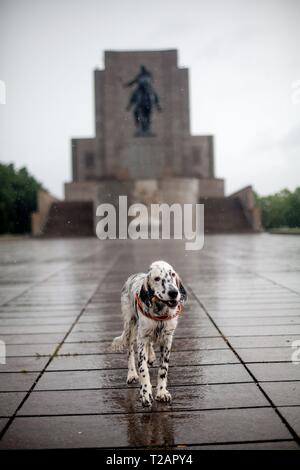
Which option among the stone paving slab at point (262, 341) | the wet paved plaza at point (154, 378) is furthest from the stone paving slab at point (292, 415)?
the stone paving slab at point (262, 341)

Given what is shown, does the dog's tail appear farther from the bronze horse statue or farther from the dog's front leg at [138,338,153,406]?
the bronze horse statue

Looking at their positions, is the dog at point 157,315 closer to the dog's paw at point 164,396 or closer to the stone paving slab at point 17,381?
the dog's paw at point 164,396

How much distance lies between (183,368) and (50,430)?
4.59 ft

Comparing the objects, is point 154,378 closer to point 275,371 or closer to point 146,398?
point 146,398

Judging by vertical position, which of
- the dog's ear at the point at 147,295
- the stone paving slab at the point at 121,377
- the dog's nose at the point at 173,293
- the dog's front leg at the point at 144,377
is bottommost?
the stone paving slab at the point at 121,377

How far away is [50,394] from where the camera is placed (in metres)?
3.46

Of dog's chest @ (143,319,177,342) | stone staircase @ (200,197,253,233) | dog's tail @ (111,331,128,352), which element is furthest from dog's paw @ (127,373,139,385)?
stone staircase @ (200,197,253,233)

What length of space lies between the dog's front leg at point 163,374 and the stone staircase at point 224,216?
32553 millimetres

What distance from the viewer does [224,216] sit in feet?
128

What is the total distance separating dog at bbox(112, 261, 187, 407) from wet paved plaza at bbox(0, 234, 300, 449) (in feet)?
0.39

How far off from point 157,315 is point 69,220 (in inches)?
1444

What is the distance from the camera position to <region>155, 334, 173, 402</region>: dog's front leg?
3.31 metres

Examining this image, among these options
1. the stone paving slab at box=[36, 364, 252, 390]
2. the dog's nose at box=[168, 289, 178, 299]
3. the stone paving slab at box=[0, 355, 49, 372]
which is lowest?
the stone paving slab at box=[0, 355, 49, 372]

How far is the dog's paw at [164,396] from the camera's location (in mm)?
3291
